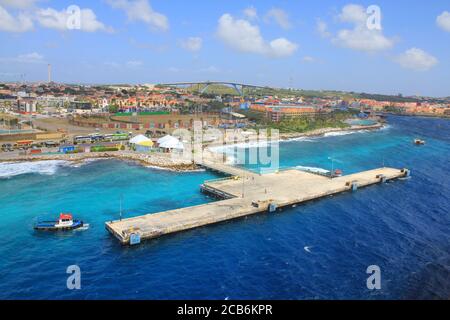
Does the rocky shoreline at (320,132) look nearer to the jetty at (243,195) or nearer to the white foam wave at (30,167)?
the jetty at (243,195)

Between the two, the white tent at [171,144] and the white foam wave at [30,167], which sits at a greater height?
the white tent at [171,144]

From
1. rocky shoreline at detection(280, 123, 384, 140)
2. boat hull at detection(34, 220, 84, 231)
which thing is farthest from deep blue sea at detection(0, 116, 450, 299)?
rocky shoreline at detection(280, 123, 384, 140)

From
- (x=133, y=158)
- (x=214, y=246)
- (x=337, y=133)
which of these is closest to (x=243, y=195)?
(x=214, y=246)

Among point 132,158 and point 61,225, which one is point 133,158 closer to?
point 132,158

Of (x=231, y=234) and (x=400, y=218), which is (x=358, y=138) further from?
(x=231, y=234)

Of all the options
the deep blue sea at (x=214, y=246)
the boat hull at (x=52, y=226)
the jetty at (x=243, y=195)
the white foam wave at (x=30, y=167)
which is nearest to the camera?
the deep blue sea at (x=214, y=246)

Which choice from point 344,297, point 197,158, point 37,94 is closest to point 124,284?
point 344,297

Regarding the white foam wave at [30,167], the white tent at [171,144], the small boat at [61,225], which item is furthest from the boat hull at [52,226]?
the white tent at [171,144]
